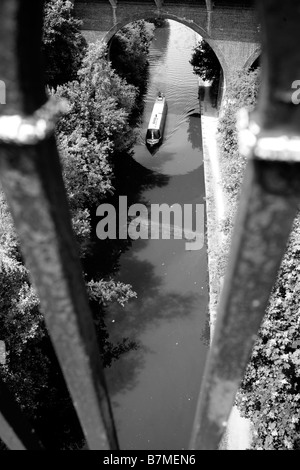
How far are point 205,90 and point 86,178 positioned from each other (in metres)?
13.8

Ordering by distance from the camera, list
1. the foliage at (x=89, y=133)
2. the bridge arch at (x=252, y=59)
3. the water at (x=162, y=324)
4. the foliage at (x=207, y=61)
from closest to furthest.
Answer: the water at (x=162, y=324)
the foliage at (x=89, y=133)
the bridge arch at (x=252, y=59)
the foliage at (x=207, y=61)

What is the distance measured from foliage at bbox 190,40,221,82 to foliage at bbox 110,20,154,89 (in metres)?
3.38

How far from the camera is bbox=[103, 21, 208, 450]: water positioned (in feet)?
34.2

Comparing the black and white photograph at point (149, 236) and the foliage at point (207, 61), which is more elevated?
the foliage at point (207, 61)

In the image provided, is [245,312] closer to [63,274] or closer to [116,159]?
[63,274]

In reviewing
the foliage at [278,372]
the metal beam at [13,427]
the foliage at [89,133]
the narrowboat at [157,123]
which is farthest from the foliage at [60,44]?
the metal beam at [13,427]

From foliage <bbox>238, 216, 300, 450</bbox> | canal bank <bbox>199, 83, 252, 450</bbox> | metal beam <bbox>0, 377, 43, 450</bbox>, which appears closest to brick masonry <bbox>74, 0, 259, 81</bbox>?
canal bank <bbox>199, 83, 252, 450</bbox>

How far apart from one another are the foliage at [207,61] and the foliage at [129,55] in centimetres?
338

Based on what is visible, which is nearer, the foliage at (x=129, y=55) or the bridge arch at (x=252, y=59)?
the bridge arch at (x=252, y=59)

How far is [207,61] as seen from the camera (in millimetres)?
22641

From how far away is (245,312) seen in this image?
2.43m

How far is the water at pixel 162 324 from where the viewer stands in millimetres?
10422

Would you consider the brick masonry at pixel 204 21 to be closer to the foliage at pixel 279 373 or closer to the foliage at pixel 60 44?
the foliage at pixel 60 44

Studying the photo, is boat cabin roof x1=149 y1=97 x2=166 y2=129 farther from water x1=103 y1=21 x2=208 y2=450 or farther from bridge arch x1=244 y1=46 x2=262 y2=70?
bridge arch x1=244 y1=46 x2=262 y2=70
